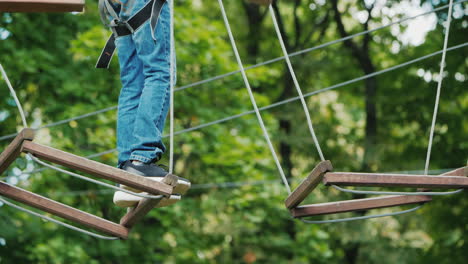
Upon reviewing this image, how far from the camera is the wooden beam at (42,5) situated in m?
2.77

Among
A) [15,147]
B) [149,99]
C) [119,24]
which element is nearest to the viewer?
[15,147]

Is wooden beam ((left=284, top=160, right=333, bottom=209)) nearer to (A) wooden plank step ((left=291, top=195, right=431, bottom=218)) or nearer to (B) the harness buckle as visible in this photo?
(A) wooden plank step ((left=291, top=195, right=431, bottom=218))

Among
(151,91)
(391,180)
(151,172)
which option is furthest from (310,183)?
(151,91)

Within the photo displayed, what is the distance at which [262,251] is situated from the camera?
30.4 feet

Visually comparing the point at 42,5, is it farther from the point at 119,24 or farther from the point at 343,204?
the point at 343,204

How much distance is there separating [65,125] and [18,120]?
69 cm

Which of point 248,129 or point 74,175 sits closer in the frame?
point 74,175

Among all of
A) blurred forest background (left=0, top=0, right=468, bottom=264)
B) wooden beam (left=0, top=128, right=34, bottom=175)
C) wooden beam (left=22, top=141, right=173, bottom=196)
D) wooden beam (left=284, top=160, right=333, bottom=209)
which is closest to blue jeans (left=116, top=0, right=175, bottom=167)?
wooden beam (left=22, top=141, right=173, bottom=196)

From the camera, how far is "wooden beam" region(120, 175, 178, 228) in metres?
2.54

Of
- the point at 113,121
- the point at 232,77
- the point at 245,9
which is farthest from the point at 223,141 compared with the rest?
the point at 245,9

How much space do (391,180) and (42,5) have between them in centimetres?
153

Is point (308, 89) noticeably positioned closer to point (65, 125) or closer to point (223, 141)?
point (223, 141)

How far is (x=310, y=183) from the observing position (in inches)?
108

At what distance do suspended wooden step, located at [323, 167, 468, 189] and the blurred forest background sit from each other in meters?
4.47
